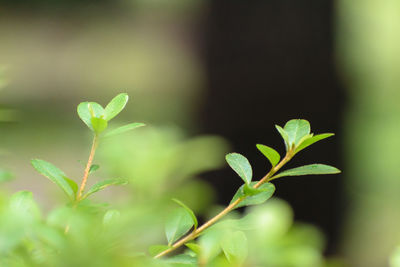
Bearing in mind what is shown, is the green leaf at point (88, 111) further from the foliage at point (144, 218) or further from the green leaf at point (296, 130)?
the green leaf at point (296, 130)

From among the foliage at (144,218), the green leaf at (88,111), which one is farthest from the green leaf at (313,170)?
the green leaf at (88,111)

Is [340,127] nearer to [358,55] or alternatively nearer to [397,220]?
[358,55]

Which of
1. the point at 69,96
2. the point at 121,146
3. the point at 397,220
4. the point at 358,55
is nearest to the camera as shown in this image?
the point at 121,146

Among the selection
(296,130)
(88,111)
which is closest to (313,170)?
(296,130)

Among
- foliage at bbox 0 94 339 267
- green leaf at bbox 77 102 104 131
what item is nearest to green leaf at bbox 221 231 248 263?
foliage at bbox 0 94 339 267

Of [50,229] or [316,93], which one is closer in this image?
[50,229]

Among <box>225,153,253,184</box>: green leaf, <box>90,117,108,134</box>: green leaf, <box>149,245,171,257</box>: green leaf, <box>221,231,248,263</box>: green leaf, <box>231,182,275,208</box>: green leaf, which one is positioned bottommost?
<box>221,231,248,263</box>: green leaf

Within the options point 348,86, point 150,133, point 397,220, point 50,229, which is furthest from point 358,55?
point 50,229

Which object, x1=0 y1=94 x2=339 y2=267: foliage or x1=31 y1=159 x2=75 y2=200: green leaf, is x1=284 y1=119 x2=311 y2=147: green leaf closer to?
x1=0 y1=94 x2=339 y2=267: foliage
